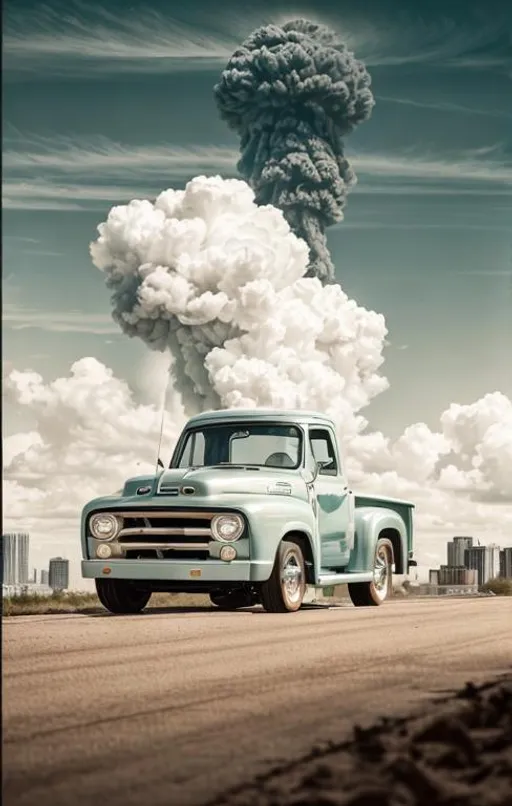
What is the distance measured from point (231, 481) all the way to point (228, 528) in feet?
2.39

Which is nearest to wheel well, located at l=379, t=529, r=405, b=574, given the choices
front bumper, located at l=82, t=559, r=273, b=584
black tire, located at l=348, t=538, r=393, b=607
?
black tire, located at l=348, t=538, r=393, b=607

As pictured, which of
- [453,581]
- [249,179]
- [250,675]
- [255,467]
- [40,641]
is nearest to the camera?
[250,675]

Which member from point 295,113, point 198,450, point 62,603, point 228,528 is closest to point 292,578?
point 228,528

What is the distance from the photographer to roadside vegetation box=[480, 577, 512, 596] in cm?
2984

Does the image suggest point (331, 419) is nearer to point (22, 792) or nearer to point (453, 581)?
point (22, 792)

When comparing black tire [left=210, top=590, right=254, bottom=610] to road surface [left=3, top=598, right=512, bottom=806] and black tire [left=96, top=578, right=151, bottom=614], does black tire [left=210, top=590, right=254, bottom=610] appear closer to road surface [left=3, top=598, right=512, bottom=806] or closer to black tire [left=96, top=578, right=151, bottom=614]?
black tire [left=96, top=578, right=151, bottom=614]

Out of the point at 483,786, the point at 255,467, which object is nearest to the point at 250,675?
the point at 483,786

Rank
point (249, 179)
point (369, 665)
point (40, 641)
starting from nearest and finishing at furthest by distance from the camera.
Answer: point (369, 665), point (40, 641), point (249, 179)

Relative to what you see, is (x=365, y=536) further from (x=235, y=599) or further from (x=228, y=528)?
(x=228, y=528)

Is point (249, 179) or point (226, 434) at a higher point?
point (249, 179)

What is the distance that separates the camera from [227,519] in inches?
643

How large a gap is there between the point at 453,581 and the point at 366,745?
28.5 metres

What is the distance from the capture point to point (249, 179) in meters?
69.6

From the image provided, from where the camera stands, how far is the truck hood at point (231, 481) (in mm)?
16672
